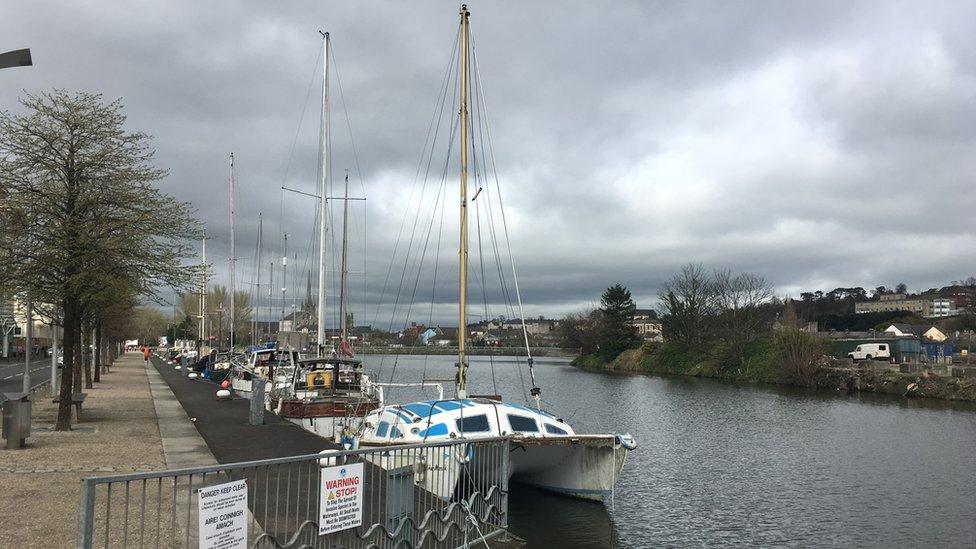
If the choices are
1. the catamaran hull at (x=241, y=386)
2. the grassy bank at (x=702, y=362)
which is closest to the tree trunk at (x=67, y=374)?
the catamaran hull at (x=241, y=386)

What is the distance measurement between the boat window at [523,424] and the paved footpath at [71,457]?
21.0ft

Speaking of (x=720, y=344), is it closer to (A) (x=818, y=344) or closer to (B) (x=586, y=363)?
(A) (x=818, y=344)

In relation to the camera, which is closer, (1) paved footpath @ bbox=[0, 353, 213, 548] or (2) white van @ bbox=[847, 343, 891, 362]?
(1) paved footpath @ bbox=[0, 353, 213, 548]

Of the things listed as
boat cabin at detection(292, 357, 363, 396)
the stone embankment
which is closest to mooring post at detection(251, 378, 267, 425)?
boat cabin at detection(292, 357, 363, 396)

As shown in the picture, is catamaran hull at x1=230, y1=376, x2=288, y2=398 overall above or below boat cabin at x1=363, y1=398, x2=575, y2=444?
below

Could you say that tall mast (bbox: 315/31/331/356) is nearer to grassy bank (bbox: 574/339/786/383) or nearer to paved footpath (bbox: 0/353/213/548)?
paved footpath (bbox: 0/353/213/548)

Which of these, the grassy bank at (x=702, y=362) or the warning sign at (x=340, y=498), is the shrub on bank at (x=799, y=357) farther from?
the warning sign at (x=340, y=498)

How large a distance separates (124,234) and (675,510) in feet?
48.9

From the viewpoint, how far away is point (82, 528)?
5.63m

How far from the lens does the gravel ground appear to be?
31.0 ft

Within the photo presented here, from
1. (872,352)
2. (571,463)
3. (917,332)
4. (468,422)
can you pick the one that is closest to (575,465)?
(571,463)

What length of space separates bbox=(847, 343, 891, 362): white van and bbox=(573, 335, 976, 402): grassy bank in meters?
6.70

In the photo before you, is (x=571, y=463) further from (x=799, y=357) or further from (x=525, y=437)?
(x=799, y=357)

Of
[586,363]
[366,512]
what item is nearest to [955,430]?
[366,512]
